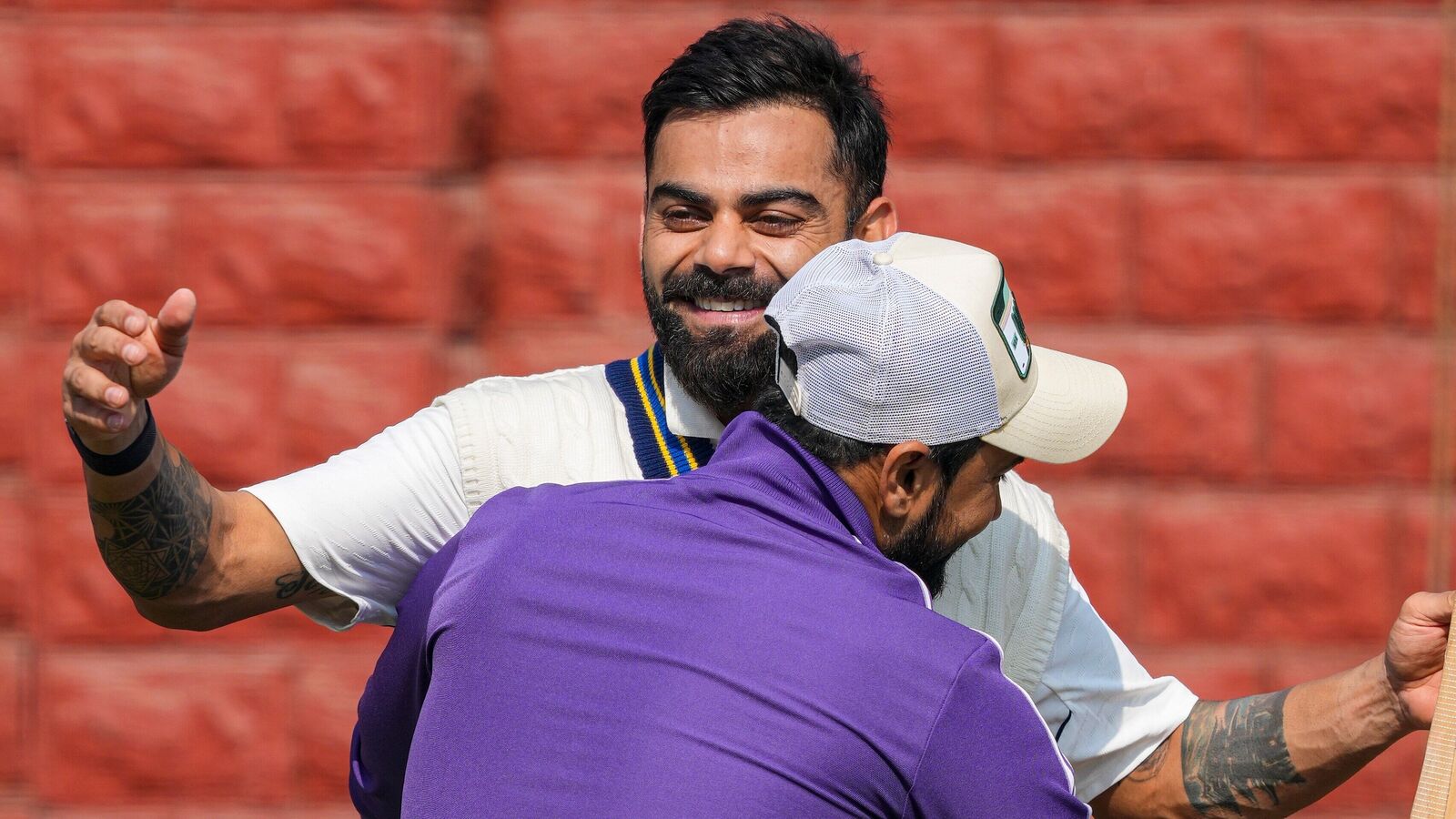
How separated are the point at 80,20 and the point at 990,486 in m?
2.84

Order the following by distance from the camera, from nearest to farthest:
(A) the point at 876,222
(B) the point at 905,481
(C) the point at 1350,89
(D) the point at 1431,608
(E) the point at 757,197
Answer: (B) the point at 905,481, (D) the point at 1431,608, (E) the point at 757,197, (A) the point at 876,222, (C) the point at 1350,89

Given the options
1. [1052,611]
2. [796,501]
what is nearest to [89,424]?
[796,501]

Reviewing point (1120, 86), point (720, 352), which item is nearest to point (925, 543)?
point (720, 352)

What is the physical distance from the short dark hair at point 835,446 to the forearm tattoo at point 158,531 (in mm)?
695

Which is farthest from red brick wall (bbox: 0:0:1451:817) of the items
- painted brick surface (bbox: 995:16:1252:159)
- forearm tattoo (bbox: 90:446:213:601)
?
forearm tattoo (bbox: 90:446:213:601)

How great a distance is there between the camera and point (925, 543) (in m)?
1.68

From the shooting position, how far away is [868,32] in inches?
145

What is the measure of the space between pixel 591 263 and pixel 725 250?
169 cm

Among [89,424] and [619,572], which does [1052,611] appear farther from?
[89,424]

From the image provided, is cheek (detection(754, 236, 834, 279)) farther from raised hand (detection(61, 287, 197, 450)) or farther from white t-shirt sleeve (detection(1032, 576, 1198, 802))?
raised hand (detection(61, 287, 197, 450))

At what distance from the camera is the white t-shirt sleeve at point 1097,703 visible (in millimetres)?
2059

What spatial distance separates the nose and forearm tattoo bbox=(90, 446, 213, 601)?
0.71m

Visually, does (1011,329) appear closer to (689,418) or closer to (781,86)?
(689,418)

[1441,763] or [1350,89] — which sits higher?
[1350,89]
